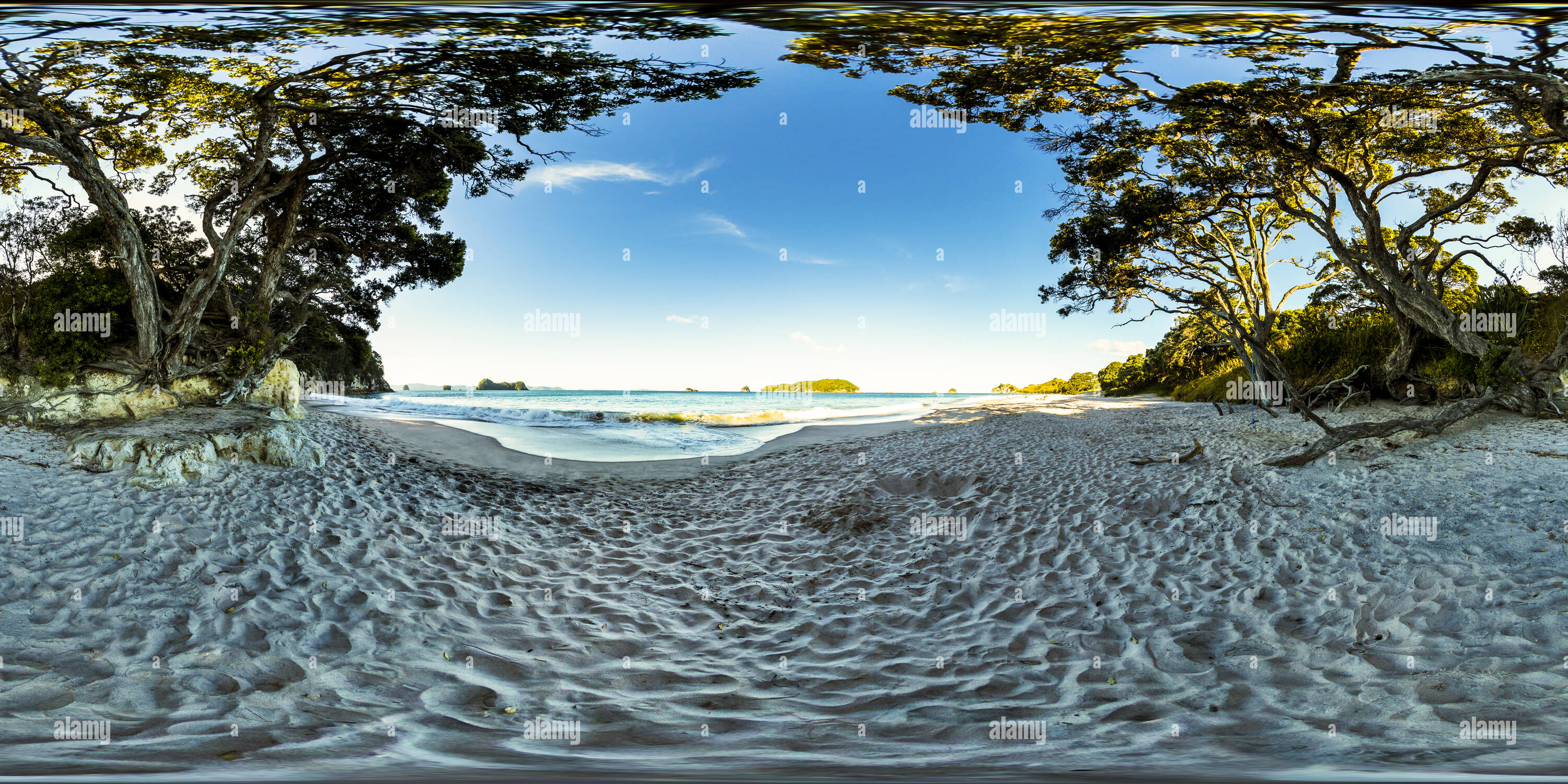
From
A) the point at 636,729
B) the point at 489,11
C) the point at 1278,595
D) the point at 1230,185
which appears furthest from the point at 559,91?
the point at 1230,185

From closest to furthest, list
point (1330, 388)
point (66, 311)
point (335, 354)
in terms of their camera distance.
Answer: point (66, 311) < point (335, 354) < point (1330, 388)

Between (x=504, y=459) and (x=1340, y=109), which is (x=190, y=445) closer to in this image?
(x=504, y=459)

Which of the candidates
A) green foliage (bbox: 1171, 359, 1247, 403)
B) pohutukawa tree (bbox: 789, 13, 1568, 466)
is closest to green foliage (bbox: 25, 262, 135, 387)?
pohutukawa tree (bbox: 789, 13, 1568, 466)

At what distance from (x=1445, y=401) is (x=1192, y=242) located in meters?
7.85

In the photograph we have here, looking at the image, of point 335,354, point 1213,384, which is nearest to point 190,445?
point 335,354

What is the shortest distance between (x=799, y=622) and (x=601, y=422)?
1277 centimetres

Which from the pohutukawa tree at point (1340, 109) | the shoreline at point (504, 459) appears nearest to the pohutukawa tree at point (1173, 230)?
the pohutukawa tree at point (1340, 109)

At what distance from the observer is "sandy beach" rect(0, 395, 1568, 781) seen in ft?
6.36

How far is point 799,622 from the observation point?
3.46 metres

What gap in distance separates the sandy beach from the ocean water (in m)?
2.71

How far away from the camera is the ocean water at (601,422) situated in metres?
8.93

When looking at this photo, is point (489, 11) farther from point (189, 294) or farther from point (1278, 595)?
point (1278, 595)

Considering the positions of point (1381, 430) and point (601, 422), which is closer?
point (1381, 430)

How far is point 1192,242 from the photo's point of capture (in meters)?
14.3
